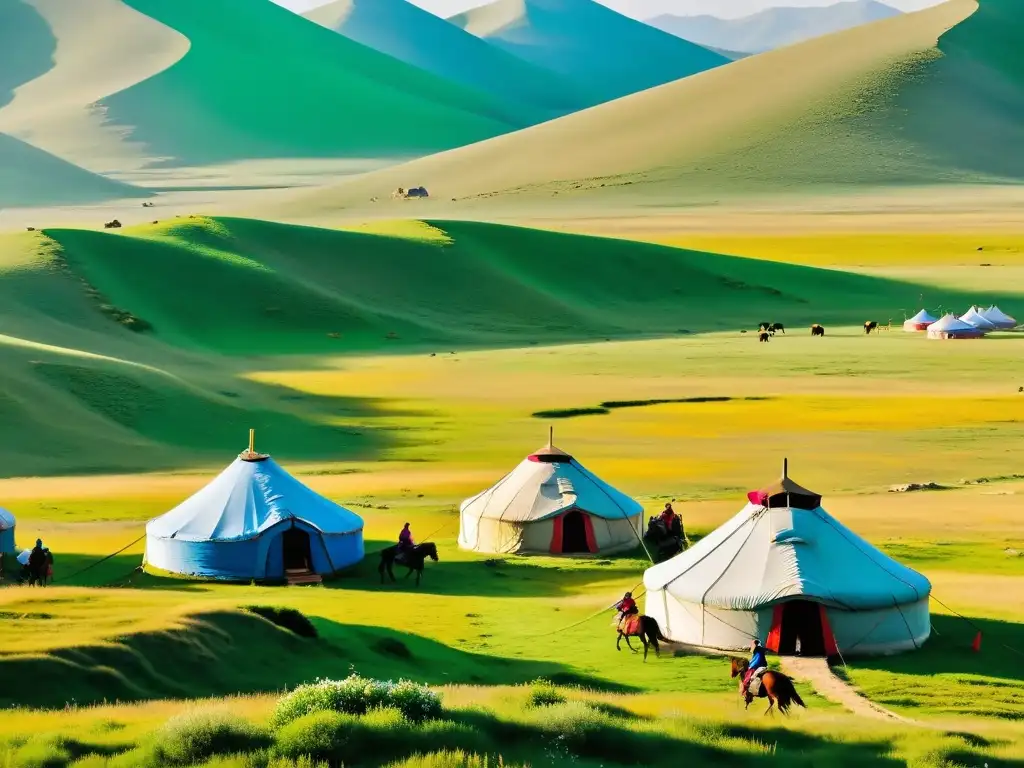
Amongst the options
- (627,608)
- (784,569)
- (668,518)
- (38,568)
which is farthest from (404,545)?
(784,569)

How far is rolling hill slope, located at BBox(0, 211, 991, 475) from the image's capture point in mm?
52406

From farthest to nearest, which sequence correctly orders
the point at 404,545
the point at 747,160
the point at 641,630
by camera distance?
1. the point at 747,160
2. the point at 404,545
3. the point at 641,630

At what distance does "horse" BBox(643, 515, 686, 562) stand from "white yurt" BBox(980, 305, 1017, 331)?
5527cm

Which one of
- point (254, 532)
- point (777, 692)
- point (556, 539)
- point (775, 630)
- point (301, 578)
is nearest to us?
point (777, 692)

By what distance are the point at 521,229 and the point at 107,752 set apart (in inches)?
3763

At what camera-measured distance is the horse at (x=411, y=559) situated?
1223 inches

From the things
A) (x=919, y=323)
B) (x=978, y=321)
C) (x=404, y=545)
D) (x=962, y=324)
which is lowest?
(x=404, y=545)

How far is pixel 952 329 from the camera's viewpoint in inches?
Result: 3228

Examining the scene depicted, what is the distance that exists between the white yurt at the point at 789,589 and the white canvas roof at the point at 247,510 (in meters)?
7.23

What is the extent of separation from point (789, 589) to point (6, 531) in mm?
13637

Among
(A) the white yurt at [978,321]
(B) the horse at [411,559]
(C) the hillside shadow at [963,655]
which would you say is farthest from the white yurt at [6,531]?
(A) the white yurt at [978,321]

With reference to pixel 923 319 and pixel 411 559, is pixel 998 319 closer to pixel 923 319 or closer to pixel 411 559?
pixel 923 319

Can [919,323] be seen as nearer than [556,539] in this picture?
No

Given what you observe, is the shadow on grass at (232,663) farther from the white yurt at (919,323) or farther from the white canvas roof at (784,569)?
the white yurt at (919,323)
